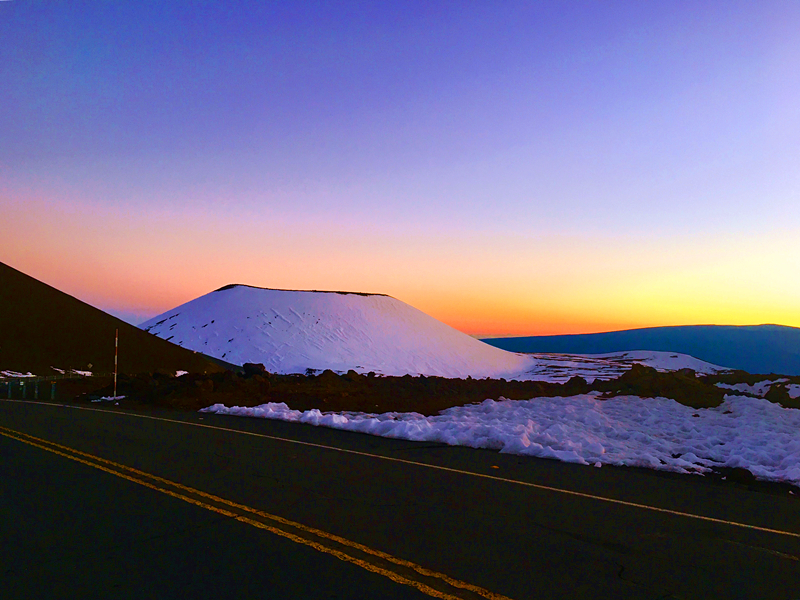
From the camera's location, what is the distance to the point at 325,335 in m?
82.5

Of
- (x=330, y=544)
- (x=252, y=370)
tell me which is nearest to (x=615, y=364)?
(x=252, y=370)

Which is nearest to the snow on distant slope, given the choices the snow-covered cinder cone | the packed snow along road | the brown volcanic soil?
the snow-covered cinder cone

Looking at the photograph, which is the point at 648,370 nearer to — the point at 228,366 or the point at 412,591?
the point at 412,591

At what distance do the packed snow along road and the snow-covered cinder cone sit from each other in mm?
A: 50522

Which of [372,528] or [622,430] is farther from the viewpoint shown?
[622,430]

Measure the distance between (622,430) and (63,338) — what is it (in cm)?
4652

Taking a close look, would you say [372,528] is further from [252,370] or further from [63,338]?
[63,338]

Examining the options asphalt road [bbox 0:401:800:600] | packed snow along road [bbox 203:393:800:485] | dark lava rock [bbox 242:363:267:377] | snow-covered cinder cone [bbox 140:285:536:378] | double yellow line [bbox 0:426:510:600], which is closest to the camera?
double yellow line [bbox 0:426:510:600]

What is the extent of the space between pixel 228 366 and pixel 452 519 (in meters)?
56.4

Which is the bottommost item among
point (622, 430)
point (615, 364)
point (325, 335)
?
point (615, 364)

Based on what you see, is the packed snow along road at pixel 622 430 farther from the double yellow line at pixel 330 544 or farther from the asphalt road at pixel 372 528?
the double yellow line at pixel 330 544

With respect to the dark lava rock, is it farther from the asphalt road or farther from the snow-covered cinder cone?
the snow-covered cinder cone

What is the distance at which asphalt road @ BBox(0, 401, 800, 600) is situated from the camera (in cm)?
438

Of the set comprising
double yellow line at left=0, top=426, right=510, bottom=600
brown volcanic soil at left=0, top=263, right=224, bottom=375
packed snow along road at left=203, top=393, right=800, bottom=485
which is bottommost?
packed snow along road at left=203, top=393, right=800, bottom=485
